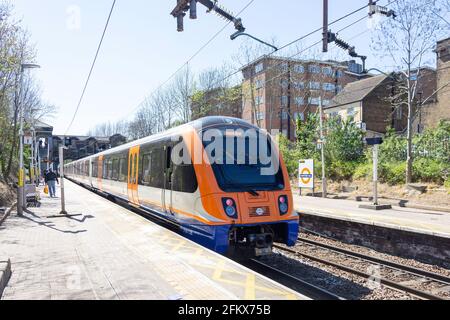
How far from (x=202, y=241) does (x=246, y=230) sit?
93cm

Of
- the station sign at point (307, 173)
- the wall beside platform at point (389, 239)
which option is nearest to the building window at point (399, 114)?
the station sign at point (307, 173)

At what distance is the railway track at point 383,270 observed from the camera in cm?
711

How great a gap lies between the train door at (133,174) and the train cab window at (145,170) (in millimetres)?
657

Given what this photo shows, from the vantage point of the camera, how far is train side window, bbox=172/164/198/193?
7832mm

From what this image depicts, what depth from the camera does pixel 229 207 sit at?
741 centimetres

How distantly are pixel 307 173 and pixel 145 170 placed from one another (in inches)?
406

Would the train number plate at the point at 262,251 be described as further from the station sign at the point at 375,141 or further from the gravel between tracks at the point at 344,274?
the station sign at the point at 375,141

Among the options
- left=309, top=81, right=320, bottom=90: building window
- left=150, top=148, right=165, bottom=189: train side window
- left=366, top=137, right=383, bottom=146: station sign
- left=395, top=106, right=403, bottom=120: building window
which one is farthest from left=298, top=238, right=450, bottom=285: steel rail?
left=395, top=106, right=403, bottom=120: building window

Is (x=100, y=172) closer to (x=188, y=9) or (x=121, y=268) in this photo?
(x=188, y=9)

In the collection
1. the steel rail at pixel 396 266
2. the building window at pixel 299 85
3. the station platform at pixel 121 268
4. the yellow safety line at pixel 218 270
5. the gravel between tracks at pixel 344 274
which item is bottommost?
the gravel between tracks at pixel 344 274

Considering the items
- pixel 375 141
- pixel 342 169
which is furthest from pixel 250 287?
pixel 342 169

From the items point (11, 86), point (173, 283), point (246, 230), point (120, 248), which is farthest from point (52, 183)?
point (173, 283)

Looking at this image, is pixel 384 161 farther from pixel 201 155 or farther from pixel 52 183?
pixel 52 183

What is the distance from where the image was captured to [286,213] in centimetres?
797
